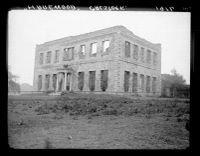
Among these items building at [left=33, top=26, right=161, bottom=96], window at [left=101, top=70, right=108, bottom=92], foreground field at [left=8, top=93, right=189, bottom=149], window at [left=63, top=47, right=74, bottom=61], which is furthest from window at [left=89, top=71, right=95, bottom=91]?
window at [left=63, top=47, right=74, bottom=61]

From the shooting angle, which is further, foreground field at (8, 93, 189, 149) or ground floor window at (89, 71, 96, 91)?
ground floor window at (89, 71, 96, 91)

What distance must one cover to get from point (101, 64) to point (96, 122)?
2233mm

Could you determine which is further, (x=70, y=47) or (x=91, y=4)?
(x=70, y=47)

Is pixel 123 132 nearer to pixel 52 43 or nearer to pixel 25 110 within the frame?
pixel 25 110

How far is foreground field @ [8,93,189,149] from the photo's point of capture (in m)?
3.32

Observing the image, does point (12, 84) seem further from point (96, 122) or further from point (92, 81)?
point (92, 81)

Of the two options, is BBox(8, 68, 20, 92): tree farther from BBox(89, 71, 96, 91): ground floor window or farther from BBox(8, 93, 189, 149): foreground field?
BBox(89, 71, 96, 91): ground floor window

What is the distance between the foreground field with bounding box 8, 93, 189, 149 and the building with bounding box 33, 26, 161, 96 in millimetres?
369

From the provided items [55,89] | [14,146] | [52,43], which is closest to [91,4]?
[52,43]

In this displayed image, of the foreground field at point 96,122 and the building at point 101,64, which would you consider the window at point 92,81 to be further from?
the foreground field at point 96,122

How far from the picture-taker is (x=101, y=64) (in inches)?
220

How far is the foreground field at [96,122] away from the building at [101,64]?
369 millimetres

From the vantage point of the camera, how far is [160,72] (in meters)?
4.23

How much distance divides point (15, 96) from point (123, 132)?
233cm
